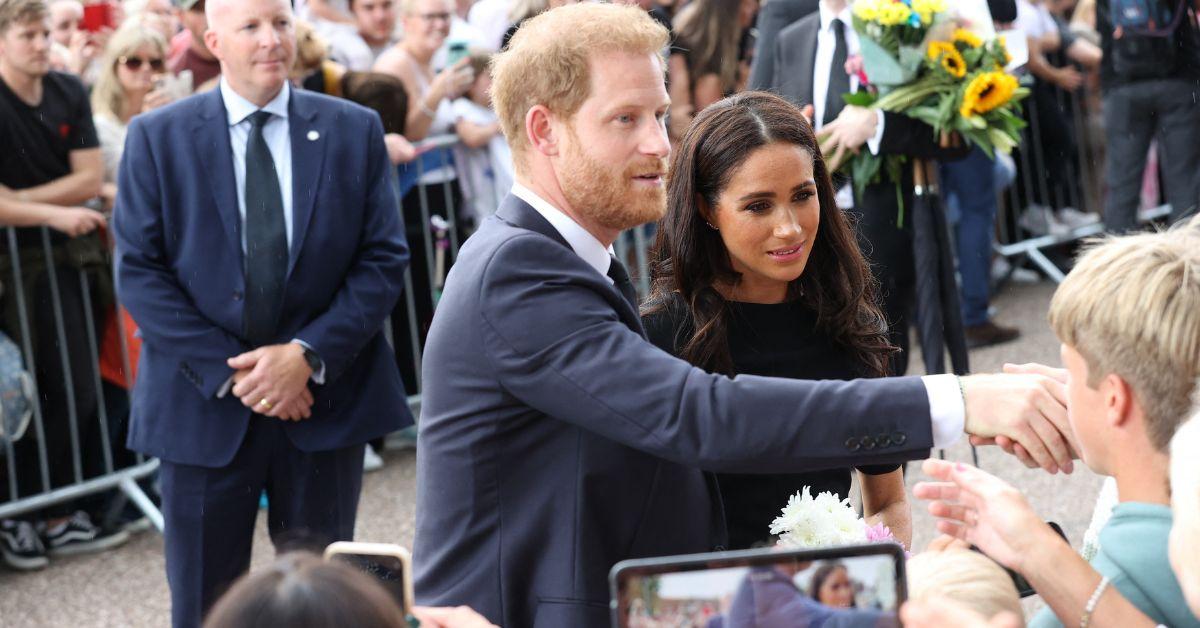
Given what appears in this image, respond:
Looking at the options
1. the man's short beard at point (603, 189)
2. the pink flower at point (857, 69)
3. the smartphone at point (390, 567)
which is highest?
the man's short beard at point (603, 189)

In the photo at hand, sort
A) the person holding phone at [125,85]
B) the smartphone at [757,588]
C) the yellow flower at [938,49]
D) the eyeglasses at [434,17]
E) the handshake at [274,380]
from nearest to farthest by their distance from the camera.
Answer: the smartphone at [757,588] < the handshake at [274,380] < the yellow flower at [938,49] < the person holding phone at [125,85] < the eyeglasses at [434,17]

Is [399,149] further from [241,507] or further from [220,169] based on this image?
[241,507]

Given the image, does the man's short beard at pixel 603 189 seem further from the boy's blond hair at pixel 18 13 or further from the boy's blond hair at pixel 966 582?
the boy's blond hair at pixel 18 13

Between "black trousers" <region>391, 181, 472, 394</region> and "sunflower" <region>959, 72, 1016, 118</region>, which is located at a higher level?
"sunflower" <region>959, 72, 1016, 118</region>

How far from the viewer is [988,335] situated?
29.6 ft

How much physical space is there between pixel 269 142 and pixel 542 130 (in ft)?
7.77

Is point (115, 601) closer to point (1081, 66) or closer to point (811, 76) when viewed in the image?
point (811, 76)

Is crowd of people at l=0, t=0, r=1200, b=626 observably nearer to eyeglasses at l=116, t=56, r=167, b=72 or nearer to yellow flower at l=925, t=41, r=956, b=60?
eyeglasses at l=116, t=56, r=167, b=72

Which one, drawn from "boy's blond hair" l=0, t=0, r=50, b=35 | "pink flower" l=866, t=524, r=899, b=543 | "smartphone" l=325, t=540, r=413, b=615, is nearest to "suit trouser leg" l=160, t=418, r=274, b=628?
"pink flower" l=866, t=524, r=899, b=543

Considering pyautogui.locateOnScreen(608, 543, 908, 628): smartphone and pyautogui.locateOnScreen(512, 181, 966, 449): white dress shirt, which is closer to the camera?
pyautogui.locateOnScreen(608, 543, 908, 628): smartphone

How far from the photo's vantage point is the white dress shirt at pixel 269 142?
15.7 feet

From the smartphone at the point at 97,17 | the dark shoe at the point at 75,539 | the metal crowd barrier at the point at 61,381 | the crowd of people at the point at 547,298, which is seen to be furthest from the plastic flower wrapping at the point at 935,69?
the smartphone at the point at 97,17

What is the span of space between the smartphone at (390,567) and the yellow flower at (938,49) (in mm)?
4467

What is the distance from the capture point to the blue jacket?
473cm
